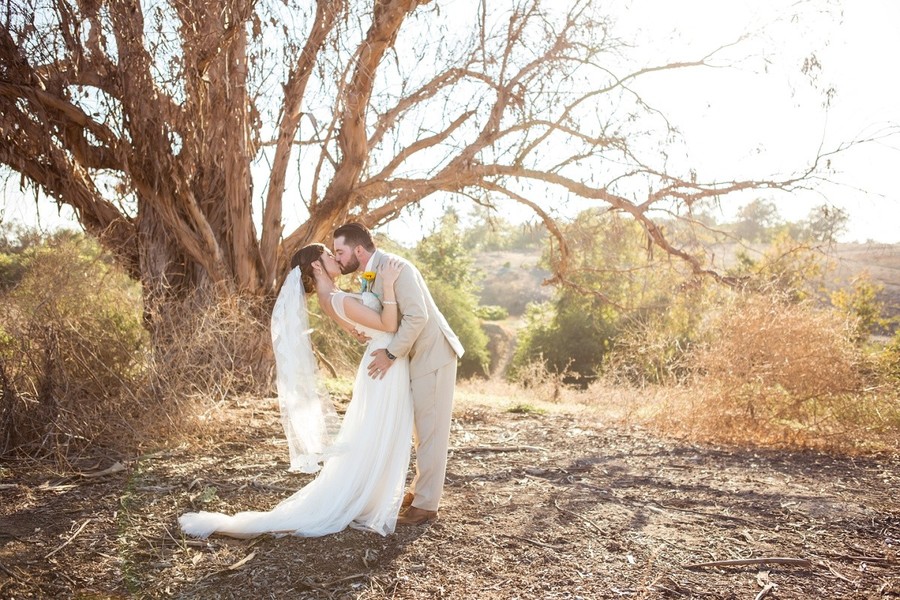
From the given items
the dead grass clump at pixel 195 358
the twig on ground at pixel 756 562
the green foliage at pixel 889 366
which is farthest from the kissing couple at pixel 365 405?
the green foliage at pixel 889 366

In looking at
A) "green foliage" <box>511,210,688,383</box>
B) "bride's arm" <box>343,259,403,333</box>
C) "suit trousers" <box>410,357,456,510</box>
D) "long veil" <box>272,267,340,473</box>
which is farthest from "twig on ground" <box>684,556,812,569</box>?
"green foliage" <box>511,210,688,383</box>

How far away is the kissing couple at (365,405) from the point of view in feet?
15.1

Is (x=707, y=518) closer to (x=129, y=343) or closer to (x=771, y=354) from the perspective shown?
(x=771, y=354)

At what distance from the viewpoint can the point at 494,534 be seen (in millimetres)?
4789

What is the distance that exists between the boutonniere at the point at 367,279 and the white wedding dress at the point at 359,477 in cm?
9

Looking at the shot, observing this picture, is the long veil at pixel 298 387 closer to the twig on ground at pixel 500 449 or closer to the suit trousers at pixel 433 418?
the suit trousers at pixel 433 418

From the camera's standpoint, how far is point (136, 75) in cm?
718

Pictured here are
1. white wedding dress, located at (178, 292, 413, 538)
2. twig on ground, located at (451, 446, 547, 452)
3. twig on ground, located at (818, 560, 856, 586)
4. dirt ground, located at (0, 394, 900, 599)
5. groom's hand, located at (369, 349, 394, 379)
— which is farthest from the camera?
twig on ground, located at (451, 446, 547, 452)

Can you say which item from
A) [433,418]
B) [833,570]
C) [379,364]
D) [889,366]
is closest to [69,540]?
[379,364]

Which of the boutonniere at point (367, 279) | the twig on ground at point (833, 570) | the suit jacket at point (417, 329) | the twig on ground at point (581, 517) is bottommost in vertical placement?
the twig on ground at point (581, 517)

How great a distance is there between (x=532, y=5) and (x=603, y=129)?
6.58ft

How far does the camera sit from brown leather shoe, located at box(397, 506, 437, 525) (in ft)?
15.9

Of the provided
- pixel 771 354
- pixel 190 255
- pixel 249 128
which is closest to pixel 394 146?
pixel 249 128

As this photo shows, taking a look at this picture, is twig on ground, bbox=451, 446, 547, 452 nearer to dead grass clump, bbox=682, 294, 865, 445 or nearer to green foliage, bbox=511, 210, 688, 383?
dead grass clump, bbox=682, 294, 865, 445
